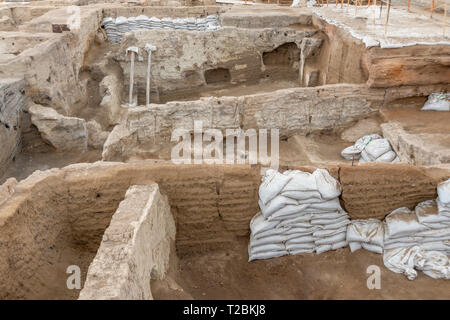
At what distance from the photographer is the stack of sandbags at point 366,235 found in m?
4.94

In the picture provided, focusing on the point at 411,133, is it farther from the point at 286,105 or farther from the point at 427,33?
the point at 427,33

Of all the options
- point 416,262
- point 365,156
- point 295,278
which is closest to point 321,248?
point 295,278

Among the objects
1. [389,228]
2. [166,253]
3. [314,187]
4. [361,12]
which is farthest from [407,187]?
[361,12]

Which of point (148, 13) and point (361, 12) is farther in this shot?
point (148, 13)

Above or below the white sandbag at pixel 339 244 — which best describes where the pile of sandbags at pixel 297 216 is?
above

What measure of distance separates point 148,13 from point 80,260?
10944 millimetres

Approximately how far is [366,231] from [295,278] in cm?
106

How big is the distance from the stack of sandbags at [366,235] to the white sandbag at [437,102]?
4.77 metres

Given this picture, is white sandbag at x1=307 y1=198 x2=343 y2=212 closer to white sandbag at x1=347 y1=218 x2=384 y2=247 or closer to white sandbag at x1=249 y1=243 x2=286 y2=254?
white sandbag at x1=347 y1=218 x2=384 y2=247

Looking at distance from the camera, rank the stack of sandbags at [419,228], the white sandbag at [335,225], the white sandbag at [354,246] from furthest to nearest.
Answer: the white sandbag at [354,246] < the white sandbag at [335,225] < the stack of sandbags at [419,228]

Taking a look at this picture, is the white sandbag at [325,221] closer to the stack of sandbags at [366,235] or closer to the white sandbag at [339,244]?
the stack of sandbags at [366,235]

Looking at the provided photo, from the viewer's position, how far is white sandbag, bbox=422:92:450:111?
8539 mm

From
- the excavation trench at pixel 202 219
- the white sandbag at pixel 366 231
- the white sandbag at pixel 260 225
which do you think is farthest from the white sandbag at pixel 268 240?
the white sandbag at pixel 366 231

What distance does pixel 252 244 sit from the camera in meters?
4.93
